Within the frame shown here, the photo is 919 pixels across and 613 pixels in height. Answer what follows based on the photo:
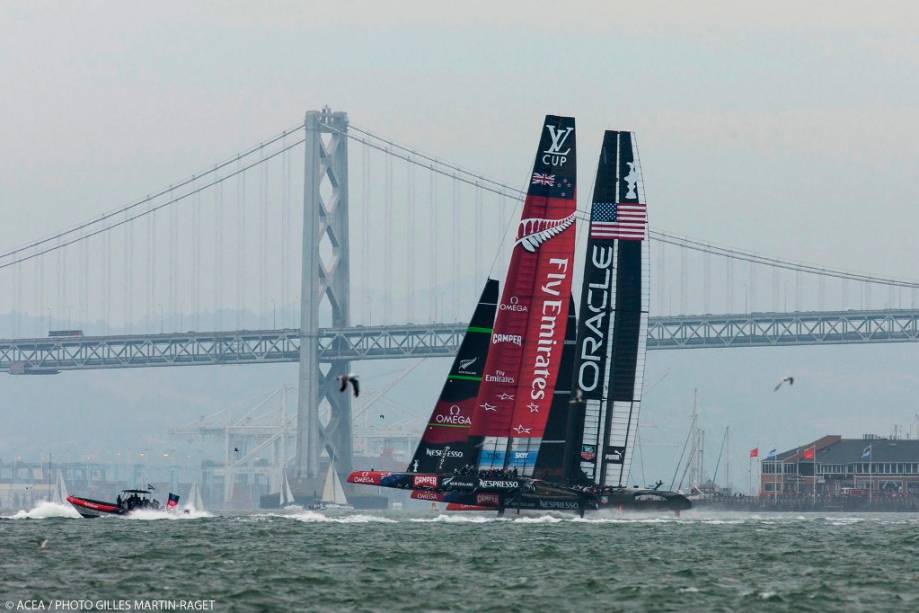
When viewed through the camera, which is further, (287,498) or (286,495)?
(286,495)

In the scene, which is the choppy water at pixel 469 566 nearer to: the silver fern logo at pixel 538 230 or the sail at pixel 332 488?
the silver fern logo at pixel 538 230

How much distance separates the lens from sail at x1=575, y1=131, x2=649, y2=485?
5641cm

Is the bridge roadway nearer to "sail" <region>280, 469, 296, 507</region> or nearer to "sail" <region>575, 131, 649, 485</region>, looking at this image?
"sail" <region>280, 469, 296, 507</region>

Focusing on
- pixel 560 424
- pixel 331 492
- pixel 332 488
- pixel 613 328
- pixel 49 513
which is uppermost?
pixel 613 328

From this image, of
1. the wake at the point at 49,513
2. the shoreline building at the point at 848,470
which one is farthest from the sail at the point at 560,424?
the shoreline building at the point at 848,470

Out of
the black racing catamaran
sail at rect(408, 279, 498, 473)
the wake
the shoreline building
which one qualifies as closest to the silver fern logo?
the black racing catamaran

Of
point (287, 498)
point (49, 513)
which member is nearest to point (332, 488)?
point (287, 498)

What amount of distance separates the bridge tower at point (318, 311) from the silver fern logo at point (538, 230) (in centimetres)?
6579

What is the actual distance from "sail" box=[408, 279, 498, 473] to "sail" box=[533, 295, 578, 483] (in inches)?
83.5

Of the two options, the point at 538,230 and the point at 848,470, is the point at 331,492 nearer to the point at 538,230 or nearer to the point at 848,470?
the point at 848,470

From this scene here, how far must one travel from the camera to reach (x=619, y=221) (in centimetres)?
5647

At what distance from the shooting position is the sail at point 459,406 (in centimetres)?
5919

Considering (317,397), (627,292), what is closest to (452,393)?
(627,292)

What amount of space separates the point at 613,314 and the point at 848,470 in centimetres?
8860
